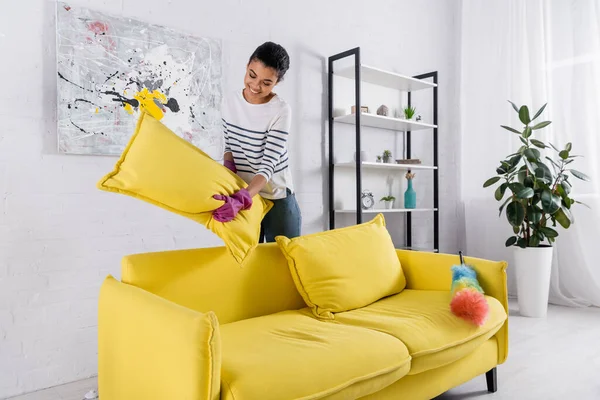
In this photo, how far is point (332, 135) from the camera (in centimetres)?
346

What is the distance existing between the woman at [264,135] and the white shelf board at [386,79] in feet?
4.93

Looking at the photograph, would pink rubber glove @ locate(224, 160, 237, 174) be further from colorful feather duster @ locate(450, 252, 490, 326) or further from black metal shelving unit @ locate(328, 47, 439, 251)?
black metal shelving unit @ locate(328, 47, 439, 251)

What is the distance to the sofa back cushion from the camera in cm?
177

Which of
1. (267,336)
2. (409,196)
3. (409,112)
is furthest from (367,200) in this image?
(267,336)

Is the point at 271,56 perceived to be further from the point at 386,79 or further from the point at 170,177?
the point at 386,79

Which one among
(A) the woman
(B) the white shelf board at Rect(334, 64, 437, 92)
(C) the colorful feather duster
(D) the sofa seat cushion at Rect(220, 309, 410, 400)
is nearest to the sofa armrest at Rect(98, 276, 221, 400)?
(D) the sofa seat cushion at Rect(220, 309, 410, 400)

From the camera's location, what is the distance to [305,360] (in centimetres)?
142

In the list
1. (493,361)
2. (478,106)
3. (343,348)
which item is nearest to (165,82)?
(343,348)

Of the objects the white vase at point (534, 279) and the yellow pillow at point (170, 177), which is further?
the white vase at point (534, 279)

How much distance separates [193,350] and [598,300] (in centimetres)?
355

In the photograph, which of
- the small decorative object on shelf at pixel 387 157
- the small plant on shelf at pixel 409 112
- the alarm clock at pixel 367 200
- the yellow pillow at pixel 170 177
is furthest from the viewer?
the small plant on shelf at pixel 409 112

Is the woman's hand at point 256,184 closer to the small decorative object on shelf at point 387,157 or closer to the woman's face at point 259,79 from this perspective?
the woman's face at point 259,79

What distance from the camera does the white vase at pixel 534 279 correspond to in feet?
11.3

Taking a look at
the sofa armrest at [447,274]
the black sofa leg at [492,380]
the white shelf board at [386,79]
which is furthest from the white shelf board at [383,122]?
the black sofa leg at [492,380]
